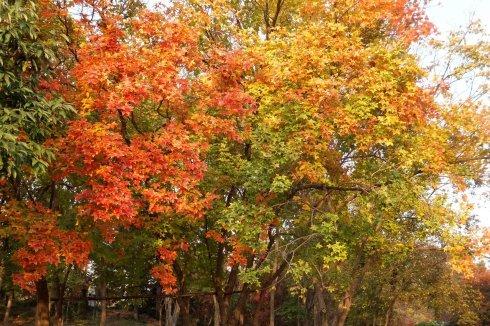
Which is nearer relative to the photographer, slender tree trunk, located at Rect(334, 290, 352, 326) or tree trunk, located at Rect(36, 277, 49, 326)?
tree trunk, located at Rect(36, 277, 49, 326)

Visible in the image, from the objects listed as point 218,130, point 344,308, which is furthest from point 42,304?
point 344,308

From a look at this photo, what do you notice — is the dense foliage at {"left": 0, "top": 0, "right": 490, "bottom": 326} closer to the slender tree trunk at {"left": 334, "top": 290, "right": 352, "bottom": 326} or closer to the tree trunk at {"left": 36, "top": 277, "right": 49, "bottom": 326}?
the tree trunk at {"left": 36, "top": 277, "right": 49, "bottom": 326}

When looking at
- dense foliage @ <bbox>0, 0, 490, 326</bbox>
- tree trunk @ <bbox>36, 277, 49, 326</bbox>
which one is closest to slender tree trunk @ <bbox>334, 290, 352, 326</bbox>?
dense foliage @ <bbox>0, 0, 490, 326</bbox>

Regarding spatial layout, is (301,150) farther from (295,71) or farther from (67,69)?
(67,69)

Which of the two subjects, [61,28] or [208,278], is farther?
[208,278]

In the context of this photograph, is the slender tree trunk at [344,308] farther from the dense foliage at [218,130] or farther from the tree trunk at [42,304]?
the tree trunk at [42,304]

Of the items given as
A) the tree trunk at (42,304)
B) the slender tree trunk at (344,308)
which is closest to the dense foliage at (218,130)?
the tree trunk at (42,304)

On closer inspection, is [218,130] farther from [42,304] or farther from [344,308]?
[344,308]

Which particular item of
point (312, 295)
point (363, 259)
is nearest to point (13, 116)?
point (363, 259)

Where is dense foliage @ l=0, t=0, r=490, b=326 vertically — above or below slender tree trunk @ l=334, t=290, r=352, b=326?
above

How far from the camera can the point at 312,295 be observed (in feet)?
127

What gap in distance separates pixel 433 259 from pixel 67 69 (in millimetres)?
24434

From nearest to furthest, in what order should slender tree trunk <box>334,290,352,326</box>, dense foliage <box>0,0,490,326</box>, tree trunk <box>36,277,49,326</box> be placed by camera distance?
1. dense foliage <box>0,0,490,326</box>
2. tree trunk <box>36,277,49,326</box>
3. slender tree trunk <box>334,290,352,326</box>

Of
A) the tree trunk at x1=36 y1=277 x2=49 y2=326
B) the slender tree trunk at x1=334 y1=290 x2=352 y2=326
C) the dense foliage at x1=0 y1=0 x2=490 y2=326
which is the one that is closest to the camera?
the dense foliage at x1=0 y1=0 x2=490 y2=326
